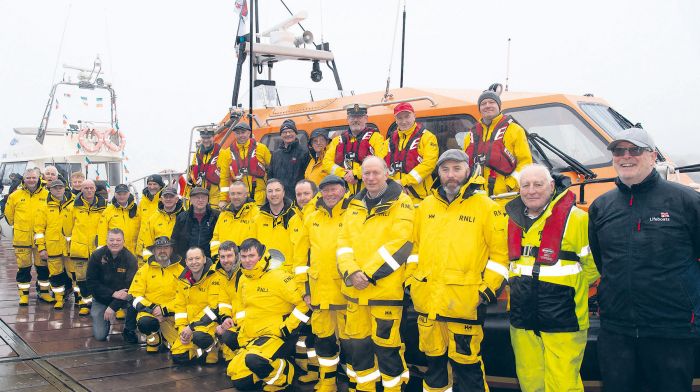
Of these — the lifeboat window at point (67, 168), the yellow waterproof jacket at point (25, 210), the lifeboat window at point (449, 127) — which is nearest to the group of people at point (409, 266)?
the lifeboat window at point (449, 127)

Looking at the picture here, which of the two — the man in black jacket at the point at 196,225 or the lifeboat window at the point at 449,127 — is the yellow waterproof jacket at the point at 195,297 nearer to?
the man in black jacket at the point at 196,225

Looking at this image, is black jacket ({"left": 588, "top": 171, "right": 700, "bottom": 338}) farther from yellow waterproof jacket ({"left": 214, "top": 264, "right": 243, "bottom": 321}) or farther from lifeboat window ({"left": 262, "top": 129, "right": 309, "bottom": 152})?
lifeboat window ({"left": 262, "top": 129, "right": 309, "bottom": 152})

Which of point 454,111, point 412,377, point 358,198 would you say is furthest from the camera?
point 454,111

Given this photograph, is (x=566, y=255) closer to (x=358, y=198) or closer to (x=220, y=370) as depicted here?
(x=358, y=198)

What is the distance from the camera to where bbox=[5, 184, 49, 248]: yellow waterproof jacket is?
7.93 meters

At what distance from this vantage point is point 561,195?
321 cm

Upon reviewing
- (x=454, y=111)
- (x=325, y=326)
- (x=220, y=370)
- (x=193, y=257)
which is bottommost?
(x=220, y=370)

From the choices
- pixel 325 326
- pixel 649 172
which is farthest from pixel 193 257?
pixel 649 172

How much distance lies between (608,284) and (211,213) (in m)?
4.28

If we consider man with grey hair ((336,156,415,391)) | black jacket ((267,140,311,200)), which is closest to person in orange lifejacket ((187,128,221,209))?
black jacket ((267,140,311,200))

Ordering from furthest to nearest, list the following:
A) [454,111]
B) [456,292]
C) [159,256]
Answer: [159,256] → [454,111] → [456,292]

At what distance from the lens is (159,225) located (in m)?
6.54

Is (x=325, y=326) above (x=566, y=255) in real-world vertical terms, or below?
below

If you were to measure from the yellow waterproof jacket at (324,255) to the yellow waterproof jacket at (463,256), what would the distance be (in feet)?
2.59
